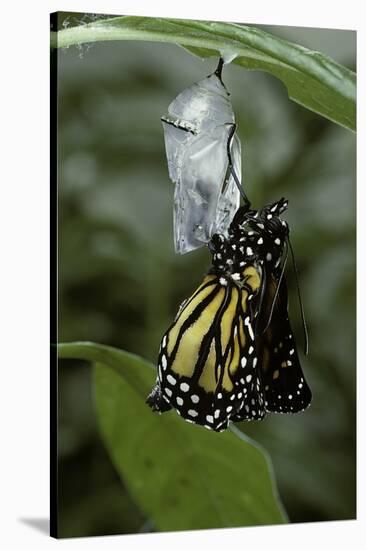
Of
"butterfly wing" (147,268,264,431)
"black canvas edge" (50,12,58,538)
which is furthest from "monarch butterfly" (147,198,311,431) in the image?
"black canvas edge" (50,12,58,538)

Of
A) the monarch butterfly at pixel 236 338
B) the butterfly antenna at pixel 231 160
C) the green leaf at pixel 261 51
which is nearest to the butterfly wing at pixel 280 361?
the monarch butterfly at pixel 236 338

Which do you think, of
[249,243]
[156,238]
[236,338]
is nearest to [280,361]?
[236,338]

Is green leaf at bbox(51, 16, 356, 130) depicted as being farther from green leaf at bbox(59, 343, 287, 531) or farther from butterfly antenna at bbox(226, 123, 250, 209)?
green leaf at bbox(59, 343, 287, 531)

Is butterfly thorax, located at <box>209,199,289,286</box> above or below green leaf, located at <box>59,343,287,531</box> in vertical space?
above

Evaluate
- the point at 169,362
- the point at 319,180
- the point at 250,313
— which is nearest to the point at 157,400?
the point at 169,362

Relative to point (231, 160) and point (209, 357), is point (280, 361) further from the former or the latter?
point (231, 160)

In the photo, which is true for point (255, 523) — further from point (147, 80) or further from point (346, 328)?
point (147, 80)

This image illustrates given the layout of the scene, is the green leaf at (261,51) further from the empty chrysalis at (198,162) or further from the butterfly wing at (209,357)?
the butterfly wing at (209,357)
